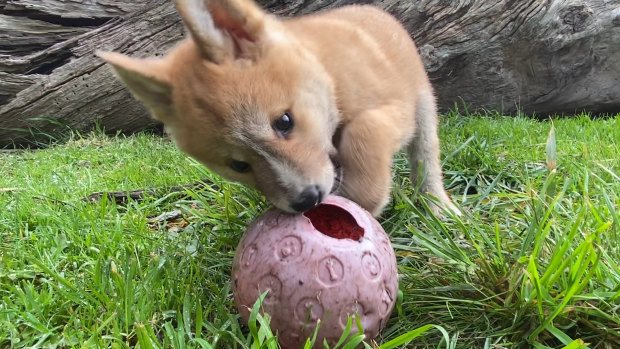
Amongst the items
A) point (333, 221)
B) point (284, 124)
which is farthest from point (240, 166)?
point (333, 221)

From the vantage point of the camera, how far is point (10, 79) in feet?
19.7

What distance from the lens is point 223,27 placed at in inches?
88.6

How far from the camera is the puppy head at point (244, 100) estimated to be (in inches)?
80.9

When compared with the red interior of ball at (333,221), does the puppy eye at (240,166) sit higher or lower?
higher

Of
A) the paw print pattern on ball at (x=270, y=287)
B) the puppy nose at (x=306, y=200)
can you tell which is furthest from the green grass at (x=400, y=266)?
the puppy nose at (x=306, y=200)

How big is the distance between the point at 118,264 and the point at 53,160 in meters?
3.26

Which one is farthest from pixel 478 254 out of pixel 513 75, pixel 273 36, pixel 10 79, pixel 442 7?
pixel 10 79

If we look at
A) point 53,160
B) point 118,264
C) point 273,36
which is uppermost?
point 273,36

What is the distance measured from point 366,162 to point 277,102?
20.5 inches

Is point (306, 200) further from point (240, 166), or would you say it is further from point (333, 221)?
point (240, 166)

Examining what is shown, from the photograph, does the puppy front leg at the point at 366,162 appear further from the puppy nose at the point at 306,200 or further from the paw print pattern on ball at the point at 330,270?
the paw print pattern on ball at the point at 330,270

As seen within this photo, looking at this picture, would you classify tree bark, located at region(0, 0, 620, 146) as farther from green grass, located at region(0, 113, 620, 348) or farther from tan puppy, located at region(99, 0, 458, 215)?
tan puppy, located at region(99, 0, 458, 215)

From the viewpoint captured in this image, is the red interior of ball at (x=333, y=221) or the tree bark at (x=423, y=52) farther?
the tree bark at (x=423, y=52)

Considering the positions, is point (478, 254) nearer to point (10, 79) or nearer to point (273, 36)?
point (273, 36)
